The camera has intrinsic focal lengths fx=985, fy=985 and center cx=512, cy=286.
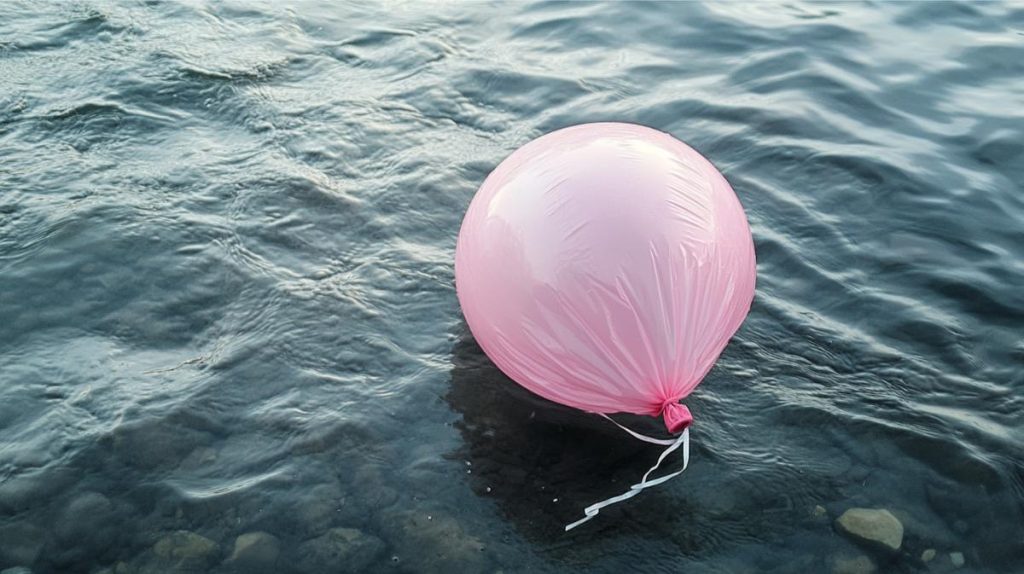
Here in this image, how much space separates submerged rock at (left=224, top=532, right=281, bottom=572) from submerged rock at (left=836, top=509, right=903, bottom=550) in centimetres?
251

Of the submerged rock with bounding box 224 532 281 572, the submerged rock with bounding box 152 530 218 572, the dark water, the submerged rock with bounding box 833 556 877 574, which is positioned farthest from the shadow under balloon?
the submerged rock with bounding box 152 530 218 572

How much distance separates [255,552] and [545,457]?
140cm

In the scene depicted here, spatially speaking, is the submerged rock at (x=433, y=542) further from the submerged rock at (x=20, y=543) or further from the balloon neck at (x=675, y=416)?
the submerged rock at (x=20, y=543)

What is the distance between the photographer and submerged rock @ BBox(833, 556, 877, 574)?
13.8 ft

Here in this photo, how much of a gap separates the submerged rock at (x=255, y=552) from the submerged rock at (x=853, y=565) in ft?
7.96

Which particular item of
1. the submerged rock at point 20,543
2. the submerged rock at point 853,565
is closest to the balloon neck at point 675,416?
the submerged rock at point 853,565

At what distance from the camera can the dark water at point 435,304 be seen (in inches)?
175

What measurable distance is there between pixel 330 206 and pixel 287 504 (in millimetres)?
2682

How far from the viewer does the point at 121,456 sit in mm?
4762

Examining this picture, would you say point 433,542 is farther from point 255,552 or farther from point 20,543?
point 20,543

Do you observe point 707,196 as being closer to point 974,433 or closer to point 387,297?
point 974,433

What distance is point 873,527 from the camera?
4.38m

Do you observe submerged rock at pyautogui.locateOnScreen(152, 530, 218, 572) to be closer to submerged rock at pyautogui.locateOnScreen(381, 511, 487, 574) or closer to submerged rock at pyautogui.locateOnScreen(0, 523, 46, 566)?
submerged rock at pyautogui.locateOnScreen(0, 523, 46, 566)

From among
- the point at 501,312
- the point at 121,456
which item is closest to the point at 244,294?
the point at 121,456
